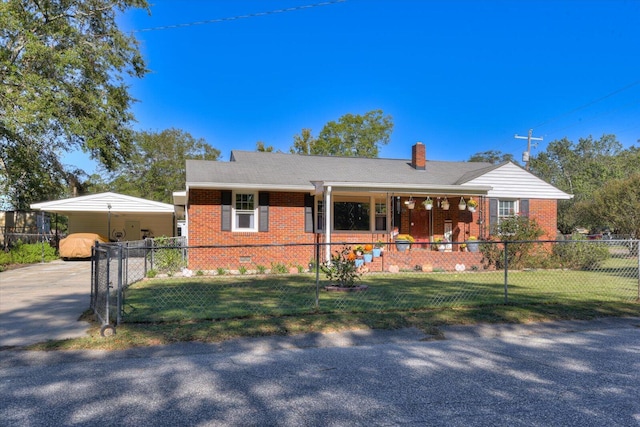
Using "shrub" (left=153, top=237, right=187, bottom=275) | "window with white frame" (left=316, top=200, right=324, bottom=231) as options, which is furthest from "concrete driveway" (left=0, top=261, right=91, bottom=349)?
"window with white frame" (left=316, top=200, right=324, bottom=231)

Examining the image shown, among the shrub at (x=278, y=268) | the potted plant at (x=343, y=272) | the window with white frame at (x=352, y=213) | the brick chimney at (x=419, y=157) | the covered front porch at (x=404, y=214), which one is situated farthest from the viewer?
the brick chimney at (x=419, y=157)

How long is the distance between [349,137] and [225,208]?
25.3 meters

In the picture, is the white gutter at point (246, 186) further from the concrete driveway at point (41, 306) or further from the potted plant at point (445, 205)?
the potted plant at point (445, 205)

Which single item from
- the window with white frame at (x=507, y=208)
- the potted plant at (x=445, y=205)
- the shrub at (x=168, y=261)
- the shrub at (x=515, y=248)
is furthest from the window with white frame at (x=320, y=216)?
the window with white frame at (x=507, y=208)

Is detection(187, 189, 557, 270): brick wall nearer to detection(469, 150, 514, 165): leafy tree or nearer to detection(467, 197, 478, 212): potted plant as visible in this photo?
detection(467, 197, 478, 212): potted plant

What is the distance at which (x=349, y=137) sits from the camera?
1502 inches

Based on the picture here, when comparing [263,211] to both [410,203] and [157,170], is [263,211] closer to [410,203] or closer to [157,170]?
[410,203]

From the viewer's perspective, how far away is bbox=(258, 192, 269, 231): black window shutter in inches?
574

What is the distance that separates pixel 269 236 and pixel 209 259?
2056 millimetres

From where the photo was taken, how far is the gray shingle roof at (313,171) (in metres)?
14.8

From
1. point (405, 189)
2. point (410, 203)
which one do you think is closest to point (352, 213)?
point (410, 203)

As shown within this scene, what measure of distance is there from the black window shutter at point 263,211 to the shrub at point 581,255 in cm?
988

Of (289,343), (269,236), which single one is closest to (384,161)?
(269,236)

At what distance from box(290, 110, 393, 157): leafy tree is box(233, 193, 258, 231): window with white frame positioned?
22.5m
